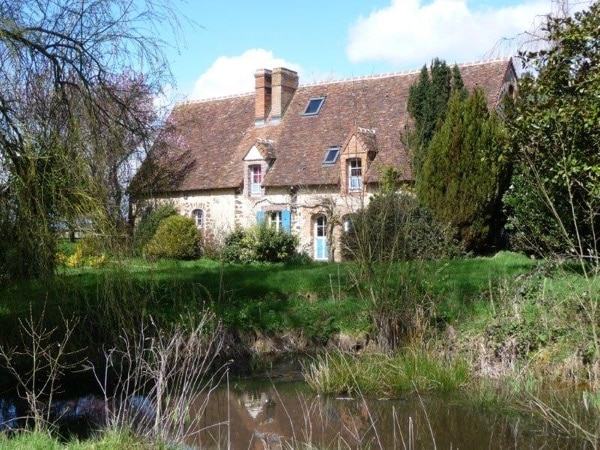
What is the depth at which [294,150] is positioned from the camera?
25172 mm

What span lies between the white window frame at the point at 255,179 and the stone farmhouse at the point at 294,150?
35 mm

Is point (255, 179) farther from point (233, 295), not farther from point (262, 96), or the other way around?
point (233, 295)

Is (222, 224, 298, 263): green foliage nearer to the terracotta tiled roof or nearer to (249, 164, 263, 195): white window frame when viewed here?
the terracotta tiled roof

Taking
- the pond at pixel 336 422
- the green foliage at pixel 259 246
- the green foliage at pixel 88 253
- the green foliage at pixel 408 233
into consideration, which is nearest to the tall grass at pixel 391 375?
the pond at pixel 336 422

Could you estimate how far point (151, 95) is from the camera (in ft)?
28.4

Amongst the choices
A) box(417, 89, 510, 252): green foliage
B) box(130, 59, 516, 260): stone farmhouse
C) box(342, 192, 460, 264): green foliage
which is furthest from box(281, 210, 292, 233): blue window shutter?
box(417, 89, 510, 252): green foliage

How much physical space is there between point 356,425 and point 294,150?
18112 millimetres

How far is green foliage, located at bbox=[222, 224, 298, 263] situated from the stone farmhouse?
4.28ft

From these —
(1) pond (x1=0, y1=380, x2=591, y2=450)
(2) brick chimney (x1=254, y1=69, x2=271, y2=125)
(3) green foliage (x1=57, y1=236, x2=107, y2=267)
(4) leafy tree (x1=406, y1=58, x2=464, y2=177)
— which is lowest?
(1) pond (x1=0, y1=380, x2=591, y2=450)

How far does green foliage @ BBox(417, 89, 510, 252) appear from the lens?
60.6 ft

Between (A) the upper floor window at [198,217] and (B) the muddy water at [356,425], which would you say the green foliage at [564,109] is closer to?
(B) the muddy water at [356,425]

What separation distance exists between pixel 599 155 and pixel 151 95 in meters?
5.49

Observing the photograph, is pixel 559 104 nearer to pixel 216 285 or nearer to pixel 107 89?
pixel 107 89

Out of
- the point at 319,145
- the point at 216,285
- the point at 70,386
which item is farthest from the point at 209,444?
the point at 319,145
